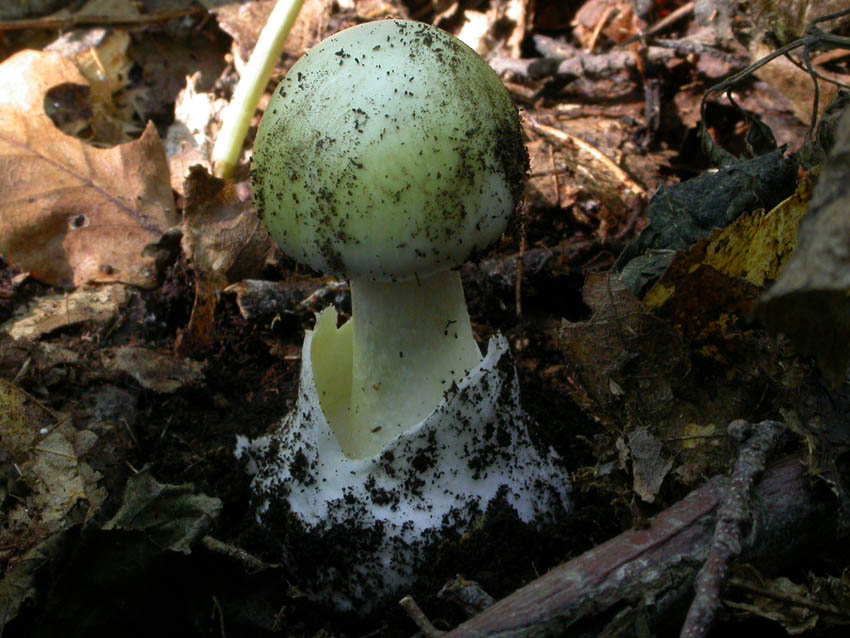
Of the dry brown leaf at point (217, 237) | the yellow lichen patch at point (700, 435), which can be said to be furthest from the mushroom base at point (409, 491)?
the dry brown leaf at point (217, 237)

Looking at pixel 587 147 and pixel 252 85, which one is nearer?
pixel 252 85

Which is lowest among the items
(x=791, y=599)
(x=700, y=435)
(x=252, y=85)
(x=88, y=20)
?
(x=700, y=435)

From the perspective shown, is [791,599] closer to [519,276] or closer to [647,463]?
[647,463]

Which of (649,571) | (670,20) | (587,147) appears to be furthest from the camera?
(670,20)

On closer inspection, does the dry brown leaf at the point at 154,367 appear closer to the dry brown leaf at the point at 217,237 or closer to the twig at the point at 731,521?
the dry brown leaf at the point at 217,237

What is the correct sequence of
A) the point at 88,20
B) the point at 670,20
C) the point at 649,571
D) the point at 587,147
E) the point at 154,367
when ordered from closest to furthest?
the point at 649,571 → the point at 154,367 → the point at 587,147 → the point at 670,20 → the point at 88,20

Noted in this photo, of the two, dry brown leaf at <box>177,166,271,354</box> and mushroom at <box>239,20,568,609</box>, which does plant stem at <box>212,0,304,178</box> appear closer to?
dry brown leaf at <box>177,166,271,354</box>

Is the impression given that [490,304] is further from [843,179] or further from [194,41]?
[194,41]

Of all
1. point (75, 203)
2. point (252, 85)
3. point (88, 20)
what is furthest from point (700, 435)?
point (88, 20)
